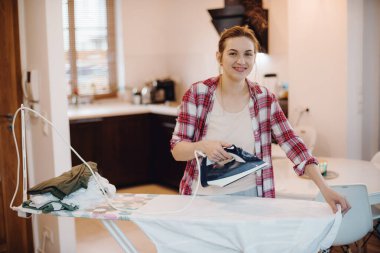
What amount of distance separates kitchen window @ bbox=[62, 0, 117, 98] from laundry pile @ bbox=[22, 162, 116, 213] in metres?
3.49

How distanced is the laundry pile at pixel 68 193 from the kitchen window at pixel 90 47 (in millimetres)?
3493

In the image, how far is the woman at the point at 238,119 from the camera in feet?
6.50

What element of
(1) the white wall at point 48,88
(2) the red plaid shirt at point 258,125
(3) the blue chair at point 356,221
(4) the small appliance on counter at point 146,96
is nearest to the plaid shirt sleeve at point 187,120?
(2) the red plaid shirt at point 258,125

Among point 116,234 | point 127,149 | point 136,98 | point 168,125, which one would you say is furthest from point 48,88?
point 136,98

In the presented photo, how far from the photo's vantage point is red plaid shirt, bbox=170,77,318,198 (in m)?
2.01

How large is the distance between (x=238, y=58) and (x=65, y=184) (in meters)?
0.86

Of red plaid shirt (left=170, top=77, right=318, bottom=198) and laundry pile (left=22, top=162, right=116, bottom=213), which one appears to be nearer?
laundry pile (left=22, top=162, right=116, bottom=213)

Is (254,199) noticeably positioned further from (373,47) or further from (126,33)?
(126,33)

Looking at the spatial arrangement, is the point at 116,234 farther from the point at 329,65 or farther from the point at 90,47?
the point at 90,47

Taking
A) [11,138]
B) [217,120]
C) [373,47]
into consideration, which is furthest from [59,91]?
[373,47]

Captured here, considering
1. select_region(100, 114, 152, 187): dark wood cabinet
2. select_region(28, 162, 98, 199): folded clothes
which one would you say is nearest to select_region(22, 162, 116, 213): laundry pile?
select_region(28, 162, 98, 199): folded clothes

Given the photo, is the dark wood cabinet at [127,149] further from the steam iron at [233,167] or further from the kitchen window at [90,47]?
the steam iron at [233,167]

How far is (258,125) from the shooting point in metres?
2.02

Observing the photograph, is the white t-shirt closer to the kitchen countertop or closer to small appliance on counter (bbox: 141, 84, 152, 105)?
the kitchen countertop
